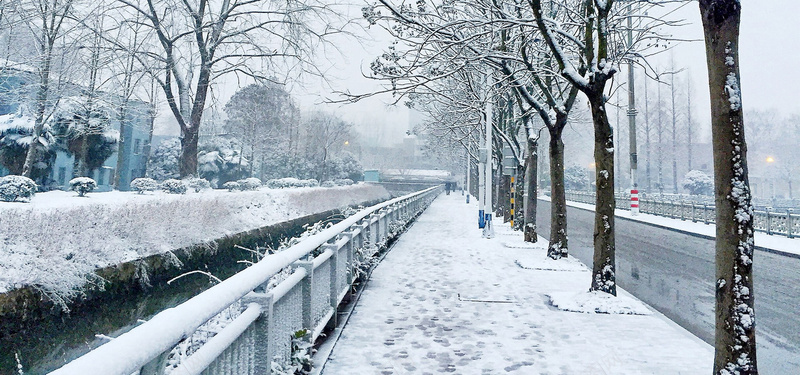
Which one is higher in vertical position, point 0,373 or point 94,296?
point 94,296

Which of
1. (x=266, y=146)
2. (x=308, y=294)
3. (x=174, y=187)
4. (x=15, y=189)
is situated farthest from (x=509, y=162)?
(x=266, y=146)

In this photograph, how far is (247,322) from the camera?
2668mm

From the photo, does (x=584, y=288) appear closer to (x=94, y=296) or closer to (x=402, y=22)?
(x=402, y=22)

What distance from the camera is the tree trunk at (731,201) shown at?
3520 mm

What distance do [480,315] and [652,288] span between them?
4.28 metres

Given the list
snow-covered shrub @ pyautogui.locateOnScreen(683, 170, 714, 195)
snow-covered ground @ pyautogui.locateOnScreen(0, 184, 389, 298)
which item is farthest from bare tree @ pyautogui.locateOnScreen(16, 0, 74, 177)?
snow-covered shrub @ pyautogui.locateOnScreen(683, 170, 714, 195)

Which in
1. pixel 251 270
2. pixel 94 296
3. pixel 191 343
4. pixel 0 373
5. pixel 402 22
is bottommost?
pixel 0 373

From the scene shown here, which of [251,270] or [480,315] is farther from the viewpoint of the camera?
[480,315]

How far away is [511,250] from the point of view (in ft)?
41.2

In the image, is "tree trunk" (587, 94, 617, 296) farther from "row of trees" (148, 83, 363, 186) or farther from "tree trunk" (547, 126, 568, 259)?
"row of trees" (148, 83, 363, 186)

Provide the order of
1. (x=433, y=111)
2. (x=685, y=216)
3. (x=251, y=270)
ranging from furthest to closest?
1. (x=685, y=216)
2. (x=433, y=111)
3. (x=251, y=270)

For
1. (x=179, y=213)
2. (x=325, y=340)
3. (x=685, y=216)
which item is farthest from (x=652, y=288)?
(x=685, y=216)

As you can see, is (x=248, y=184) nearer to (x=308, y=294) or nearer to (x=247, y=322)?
(x=308, y=294)

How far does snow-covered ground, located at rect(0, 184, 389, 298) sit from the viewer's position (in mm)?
7656
